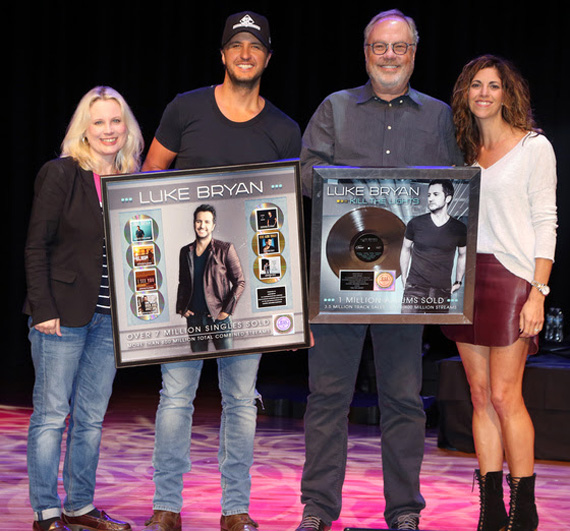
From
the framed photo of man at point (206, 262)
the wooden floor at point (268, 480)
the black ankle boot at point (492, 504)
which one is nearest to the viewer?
the framed photo of man at point (206, 262)

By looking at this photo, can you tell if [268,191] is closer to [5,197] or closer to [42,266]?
[42,266]

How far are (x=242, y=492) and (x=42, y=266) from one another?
0.93 meters

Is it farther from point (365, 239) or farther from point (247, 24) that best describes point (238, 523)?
point (247, 24)

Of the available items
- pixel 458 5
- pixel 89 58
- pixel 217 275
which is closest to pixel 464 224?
pixel 217 275

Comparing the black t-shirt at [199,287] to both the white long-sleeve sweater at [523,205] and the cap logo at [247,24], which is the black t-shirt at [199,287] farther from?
the white long-sleeve sweater at [523,205]

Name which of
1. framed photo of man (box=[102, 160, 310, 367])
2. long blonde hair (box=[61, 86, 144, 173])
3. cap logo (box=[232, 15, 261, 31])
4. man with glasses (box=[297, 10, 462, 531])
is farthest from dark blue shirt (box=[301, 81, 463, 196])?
long blonde hair (box=[61, 86, 144, 173])

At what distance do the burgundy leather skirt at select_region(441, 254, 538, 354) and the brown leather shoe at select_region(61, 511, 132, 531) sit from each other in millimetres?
1262

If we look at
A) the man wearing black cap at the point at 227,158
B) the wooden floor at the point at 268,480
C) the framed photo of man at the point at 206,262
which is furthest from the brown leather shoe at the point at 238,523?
the framed photo of man at the point at 206,262

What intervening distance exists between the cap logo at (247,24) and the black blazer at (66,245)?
2.15ft

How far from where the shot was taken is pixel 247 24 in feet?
8.55

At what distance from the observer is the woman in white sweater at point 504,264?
2.57 metres

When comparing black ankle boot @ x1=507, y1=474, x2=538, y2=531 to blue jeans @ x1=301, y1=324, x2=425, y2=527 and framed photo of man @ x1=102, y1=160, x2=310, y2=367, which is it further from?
framed photo of man @ x1=102, y1=160, x2=310, y2=367

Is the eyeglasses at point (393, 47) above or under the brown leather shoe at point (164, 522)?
above

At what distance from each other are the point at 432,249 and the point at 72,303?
1.08 metres
